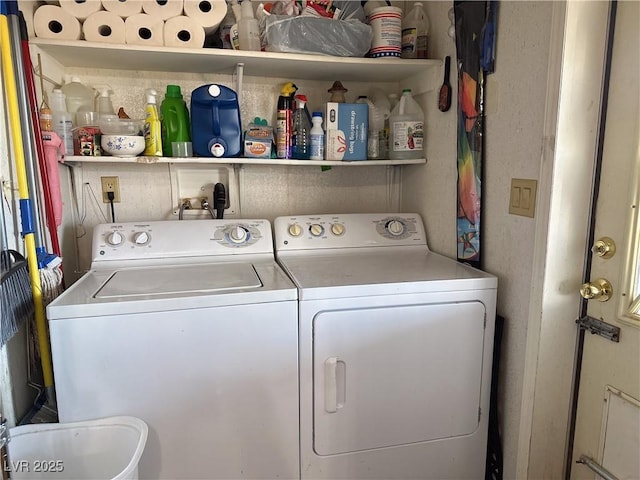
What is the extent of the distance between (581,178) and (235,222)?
1.27 m

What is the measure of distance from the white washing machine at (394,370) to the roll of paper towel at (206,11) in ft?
3.29

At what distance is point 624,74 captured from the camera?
119cm

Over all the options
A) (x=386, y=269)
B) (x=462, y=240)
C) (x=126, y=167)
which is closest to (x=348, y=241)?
(x=386, y=269)

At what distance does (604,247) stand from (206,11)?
5.28ft

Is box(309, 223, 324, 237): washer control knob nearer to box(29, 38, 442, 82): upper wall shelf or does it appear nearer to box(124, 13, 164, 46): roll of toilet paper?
box(29, 38, 442, 82): upper wall shelf

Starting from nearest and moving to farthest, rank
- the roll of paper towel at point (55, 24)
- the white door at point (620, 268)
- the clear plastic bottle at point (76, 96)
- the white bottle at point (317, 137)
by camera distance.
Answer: the white door at point (620, 268), the roll of paper towel at point (55, 24), the clear plastic bottle at point (76, 96), the white bottle at point (317, 137)

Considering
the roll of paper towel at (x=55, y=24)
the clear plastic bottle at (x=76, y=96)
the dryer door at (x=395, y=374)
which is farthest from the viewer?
the clear plastic bottle at (x=76, y=96)

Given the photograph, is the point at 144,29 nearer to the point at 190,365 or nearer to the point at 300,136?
the point at 300,136

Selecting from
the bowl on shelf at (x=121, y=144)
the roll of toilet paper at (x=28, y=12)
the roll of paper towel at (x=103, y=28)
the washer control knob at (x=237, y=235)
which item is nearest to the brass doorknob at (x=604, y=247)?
the washer control knob at (x=237, y=235)

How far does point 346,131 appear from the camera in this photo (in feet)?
6.25

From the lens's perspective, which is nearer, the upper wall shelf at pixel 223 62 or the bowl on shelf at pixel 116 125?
the upper wall shelf at pixel 223 62

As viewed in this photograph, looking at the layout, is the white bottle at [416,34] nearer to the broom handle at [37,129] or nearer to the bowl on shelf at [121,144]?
the bowl on shelf at [121,144]

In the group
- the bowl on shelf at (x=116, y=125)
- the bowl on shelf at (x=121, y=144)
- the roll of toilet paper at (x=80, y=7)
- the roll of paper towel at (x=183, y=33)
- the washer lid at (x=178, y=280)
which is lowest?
the washer lid at (x=178, y=280)

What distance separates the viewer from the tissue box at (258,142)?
180 centimetres
